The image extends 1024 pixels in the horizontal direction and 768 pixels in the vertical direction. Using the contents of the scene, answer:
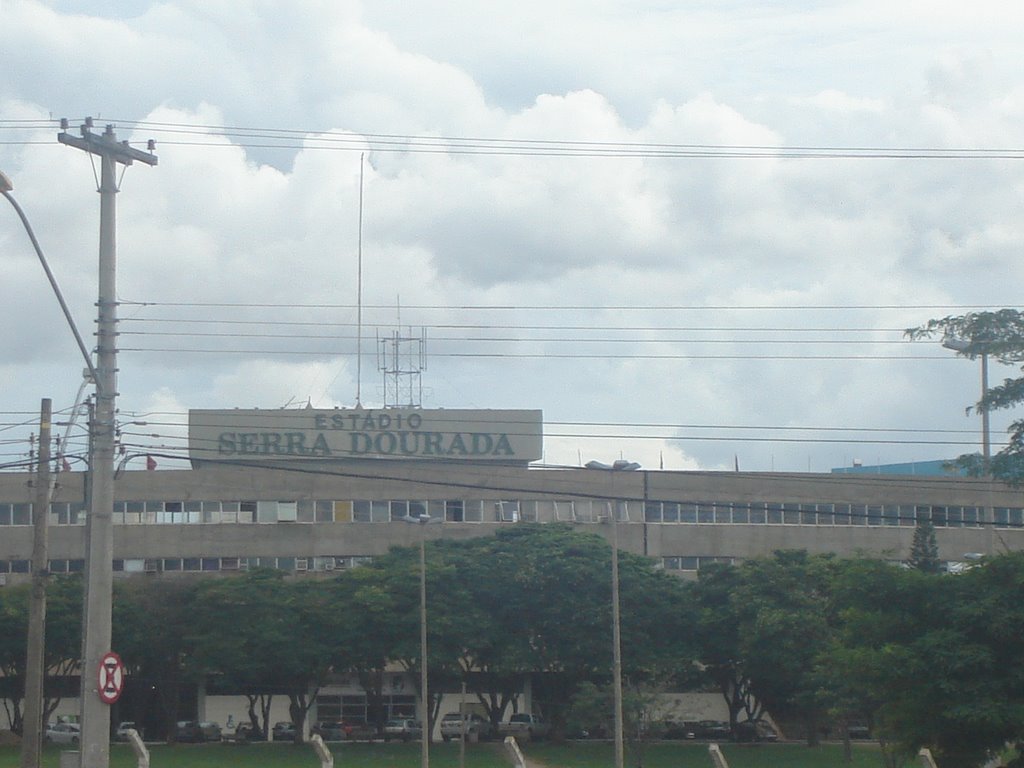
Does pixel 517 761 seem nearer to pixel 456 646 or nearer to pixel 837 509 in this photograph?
pixel 456 646

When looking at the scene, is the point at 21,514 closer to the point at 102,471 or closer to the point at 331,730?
the point at 331,730

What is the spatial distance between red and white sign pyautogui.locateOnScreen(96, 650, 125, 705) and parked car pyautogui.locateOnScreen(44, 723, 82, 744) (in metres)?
44.8

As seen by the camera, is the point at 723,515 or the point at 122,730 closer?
the point at 122,730

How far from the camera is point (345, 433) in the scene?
74.6m

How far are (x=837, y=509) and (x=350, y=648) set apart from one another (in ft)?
102

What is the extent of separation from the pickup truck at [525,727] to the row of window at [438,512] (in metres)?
10.7

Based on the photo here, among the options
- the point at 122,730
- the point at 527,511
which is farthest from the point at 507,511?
the point at 122,730

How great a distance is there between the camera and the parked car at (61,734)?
207 ft

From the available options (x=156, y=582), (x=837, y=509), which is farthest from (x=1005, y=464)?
(x=837, y=509)

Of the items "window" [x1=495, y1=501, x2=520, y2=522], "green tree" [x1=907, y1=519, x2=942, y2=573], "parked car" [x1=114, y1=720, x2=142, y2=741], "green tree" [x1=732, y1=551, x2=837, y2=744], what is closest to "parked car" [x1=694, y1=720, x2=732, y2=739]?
"green tree" [x1=732, y1=551, x2=837, y2=744]

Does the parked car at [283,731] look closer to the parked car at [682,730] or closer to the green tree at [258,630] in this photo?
the green tree at [258,630]

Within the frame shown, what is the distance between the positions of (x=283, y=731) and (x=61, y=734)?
11.0 meters

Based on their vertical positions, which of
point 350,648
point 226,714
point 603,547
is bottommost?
point 226,714

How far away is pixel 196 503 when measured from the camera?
237 ft
